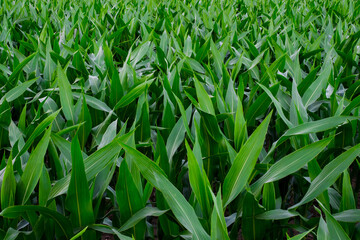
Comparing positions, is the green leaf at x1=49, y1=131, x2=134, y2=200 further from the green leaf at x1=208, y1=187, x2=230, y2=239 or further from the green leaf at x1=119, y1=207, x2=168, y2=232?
the green leaf at x1=208, y1=187, x2=230, y2=239

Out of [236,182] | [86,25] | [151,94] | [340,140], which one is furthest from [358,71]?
[86,25]

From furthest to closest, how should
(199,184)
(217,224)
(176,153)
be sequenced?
(176,153)
(199,184)
(217,224)

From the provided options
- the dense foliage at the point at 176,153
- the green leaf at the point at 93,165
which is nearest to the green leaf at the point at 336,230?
the dense foliage at the point at 176,153

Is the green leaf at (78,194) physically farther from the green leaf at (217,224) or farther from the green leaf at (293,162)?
the green leaf at (293,162)

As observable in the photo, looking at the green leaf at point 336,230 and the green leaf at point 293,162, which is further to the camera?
the green leaf at point 293,162

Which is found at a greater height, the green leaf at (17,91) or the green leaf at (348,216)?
the green leaf at (17,91)

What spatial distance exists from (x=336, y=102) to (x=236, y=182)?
65 cm

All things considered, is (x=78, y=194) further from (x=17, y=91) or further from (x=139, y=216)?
(x=17, y=91)

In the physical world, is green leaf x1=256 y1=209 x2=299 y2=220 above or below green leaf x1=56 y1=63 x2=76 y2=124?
below

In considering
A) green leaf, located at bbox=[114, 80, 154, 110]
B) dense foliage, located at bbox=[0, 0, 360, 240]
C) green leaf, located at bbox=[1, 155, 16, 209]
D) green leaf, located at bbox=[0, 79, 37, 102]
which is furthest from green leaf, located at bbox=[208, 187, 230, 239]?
green leaf, located at bbox=[0, 79, 37, 102]

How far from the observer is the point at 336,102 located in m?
1.46

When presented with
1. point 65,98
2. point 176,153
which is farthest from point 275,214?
point 65,98

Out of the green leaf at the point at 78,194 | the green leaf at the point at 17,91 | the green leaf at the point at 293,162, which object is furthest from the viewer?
the green leaf at the point at 17,91

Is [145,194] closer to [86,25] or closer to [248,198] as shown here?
[248,198]
